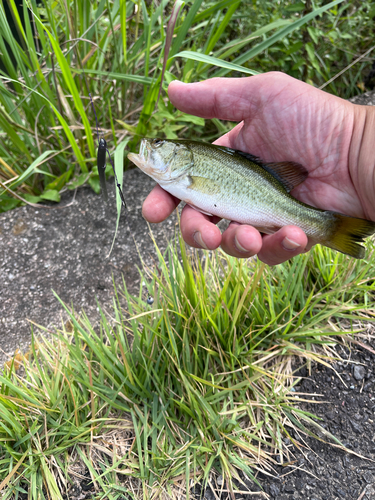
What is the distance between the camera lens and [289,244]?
175cm

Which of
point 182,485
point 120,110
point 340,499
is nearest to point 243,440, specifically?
point 182,485

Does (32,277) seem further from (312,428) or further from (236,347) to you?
(312,428)

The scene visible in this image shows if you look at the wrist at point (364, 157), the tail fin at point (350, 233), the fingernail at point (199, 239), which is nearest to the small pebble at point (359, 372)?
the tail fin at point (350, 233)

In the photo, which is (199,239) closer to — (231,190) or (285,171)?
(231,190)

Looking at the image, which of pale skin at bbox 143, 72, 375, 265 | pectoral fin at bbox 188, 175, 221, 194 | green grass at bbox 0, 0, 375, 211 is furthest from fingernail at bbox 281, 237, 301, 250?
green grass at bbox 0, 0, 375, 211

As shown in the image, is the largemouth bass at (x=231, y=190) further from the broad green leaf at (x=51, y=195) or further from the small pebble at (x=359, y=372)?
the broad green leaf at (x=51, y=195)

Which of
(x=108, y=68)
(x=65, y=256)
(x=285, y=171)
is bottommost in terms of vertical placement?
(x=65, y=256)

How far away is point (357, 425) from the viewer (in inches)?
77.4

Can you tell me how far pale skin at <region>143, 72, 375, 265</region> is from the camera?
6.70 feet

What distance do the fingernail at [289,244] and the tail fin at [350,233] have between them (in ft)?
0.95

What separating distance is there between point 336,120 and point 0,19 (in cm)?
236

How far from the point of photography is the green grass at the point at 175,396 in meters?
1.77

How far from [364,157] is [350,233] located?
49 cm

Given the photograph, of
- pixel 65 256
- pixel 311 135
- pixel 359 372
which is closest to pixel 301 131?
pixel 311 135
